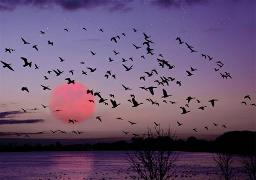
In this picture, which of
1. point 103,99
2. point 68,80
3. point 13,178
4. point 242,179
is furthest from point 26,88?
point 13,178

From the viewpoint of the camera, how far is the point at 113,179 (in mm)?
101000

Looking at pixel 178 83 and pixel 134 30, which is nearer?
pixel 134 30

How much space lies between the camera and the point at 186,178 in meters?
98.0

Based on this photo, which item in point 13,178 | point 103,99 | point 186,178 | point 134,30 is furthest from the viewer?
point 13,178

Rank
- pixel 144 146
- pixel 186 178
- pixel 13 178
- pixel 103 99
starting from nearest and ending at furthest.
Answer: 1. pixel 103 99
2. pixel 144 146
3. pixel 186 178
4. pixel 13 178

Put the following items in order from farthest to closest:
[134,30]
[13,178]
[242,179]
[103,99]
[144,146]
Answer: [13,178]
[242,179]
[144,146]
[103,99]
[134,30]

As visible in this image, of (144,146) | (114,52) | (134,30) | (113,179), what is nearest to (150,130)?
(144,146)

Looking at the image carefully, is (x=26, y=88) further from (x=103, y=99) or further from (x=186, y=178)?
(x=186, y=178)

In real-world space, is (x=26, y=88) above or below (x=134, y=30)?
below

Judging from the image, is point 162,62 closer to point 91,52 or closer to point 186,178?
point 91,52

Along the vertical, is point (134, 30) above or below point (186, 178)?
above

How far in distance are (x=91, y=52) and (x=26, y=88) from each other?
5.20 metres

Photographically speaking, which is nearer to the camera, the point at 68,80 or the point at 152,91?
the point at 152,91

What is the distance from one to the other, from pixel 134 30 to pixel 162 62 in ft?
14.2
